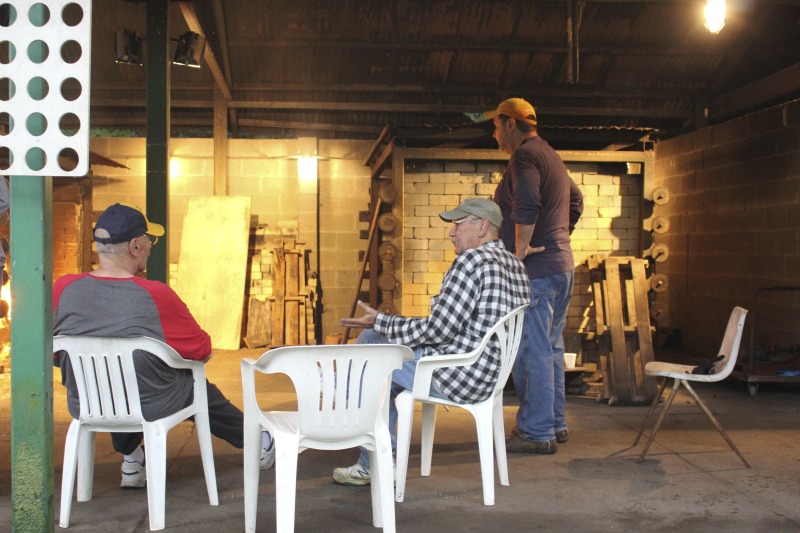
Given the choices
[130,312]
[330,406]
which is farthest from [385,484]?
[130,312]

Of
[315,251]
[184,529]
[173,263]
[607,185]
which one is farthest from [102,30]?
[184,529]

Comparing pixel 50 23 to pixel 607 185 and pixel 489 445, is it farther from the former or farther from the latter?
pixel 607 185

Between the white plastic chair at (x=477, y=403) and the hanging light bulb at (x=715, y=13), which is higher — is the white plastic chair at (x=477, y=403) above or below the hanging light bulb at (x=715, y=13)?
below

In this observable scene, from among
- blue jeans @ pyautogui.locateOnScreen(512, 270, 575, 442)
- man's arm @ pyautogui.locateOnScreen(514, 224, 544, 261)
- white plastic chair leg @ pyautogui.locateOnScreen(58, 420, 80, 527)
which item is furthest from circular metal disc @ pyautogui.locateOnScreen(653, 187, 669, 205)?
white plastic chair leg @ pyautogui.locateOnScreen(58, 420, 80, 527)

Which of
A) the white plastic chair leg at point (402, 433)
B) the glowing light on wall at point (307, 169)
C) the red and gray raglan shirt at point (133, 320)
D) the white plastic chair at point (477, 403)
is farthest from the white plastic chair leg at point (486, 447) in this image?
the glowing light on wall at point (307, 169)

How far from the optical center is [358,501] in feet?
13.2

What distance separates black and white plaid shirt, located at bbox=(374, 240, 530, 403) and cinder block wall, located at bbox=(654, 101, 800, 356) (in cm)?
439

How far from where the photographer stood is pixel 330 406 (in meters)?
3.23

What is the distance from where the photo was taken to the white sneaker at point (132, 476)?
417 centimetres

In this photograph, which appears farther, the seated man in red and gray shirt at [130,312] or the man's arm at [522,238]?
the man's arm at [522,238]

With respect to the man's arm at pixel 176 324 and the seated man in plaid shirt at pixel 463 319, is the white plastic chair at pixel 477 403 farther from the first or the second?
the man's arm at pixel 176 324

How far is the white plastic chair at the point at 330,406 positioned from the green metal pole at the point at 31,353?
2.46ft

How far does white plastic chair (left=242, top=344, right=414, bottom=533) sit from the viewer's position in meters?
3.16

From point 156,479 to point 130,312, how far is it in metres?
0.71
